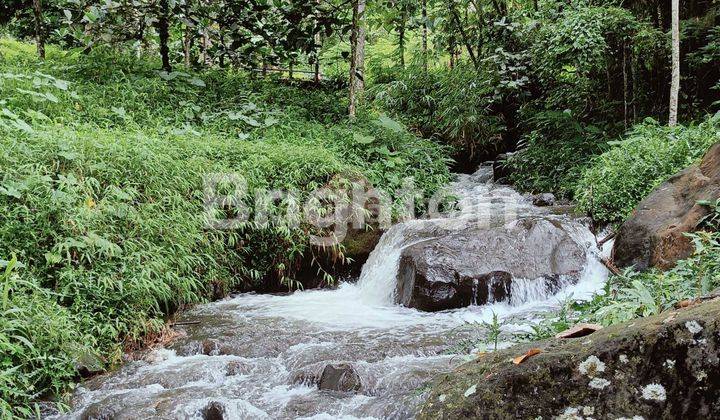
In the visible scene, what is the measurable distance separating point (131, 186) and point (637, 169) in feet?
22.2

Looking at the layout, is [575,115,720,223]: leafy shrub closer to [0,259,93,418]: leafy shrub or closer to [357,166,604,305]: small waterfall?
[357,166,604,305]: small waterfall

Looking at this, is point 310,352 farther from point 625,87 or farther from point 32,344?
point 625,87

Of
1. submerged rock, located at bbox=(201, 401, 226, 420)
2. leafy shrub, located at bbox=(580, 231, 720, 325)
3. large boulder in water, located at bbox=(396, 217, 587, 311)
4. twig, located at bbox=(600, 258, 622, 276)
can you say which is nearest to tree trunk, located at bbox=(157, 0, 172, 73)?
large boulder in water, located at bbox=(396, 217, 587, 311)

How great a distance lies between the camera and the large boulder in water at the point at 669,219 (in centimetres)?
551

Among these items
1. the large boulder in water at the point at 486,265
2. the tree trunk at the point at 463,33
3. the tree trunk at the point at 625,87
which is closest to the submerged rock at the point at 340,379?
the large boulder in water at the point at 486,265

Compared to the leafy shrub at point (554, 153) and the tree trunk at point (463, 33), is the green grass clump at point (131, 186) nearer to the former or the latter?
the leafy shrub at point (554, 153)

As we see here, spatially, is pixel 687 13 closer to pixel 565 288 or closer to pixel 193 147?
pixel 565 288

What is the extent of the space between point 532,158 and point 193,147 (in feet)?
22.1

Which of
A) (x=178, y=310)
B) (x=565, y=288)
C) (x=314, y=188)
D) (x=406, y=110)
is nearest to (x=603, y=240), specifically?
(x=565, y=288)

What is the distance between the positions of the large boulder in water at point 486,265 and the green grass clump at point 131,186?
1846mm

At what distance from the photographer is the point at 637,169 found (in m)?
7.61

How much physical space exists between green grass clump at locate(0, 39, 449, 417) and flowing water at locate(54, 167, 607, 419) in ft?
1.49

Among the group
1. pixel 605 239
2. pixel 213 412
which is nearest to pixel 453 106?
pixel 605 239

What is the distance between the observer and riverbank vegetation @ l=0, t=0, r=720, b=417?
5.02 m
